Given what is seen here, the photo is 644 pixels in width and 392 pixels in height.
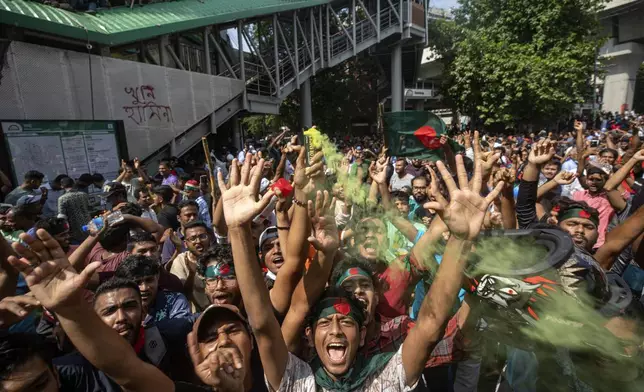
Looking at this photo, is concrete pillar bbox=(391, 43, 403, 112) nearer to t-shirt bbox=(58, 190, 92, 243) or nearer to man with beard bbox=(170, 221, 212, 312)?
t-shirt bbox=(58, 190, 92, 243)

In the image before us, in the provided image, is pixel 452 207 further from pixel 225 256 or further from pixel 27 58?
pixel 27 58

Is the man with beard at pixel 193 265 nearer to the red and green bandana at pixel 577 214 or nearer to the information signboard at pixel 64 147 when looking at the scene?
the red and green bandana at pixel 577 214

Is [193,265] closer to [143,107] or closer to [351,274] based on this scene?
[351,274]

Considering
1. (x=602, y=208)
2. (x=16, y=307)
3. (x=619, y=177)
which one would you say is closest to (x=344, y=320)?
(x=16, y=307)


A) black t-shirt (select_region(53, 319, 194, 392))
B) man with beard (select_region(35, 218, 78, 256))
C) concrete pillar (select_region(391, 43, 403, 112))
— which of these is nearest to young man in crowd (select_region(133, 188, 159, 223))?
man with beard (select_region(35, 218, 78, 256))

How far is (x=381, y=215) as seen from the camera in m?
3.54

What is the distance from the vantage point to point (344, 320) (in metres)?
1.86

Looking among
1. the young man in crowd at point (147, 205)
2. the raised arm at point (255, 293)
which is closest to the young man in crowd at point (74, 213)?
the young man in crowd at point (147, 205)

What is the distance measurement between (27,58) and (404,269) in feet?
30.4

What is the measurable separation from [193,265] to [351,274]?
64.7 inches

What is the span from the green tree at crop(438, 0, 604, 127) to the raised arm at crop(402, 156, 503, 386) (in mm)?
17222

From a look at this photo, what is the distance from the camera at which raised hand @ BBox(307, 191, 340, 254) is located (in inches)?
81.0

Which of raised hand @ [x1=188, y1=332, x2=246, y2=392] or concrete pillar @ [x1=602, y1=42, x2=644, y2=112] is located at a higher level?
concrete pillar @ [x1=602, y1=42, x2=644, y2=112]

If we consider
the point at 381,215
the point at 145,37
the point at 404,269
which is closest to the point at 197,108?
the point at 145,37
